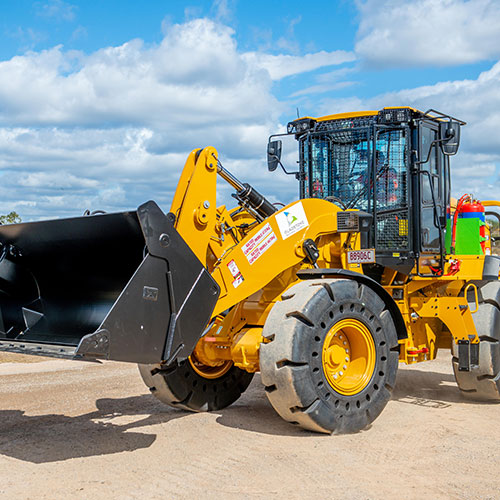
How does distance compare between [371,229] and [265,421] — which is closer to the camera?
[265,421]

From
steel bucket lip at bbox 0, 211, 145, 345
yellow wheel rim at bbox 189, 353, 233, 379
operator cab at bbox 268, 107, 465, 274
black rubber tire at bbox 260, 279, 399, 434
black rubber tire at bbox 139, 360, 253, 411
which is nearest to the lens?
black rubber tire at bbox 260, 279, 399, 434

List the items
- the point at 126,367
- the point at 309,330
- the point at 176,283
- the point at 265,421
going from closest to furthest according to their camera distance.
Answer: the point at 176,283 → the point at 309,330 → the point at 265,421 → the point at 126,367

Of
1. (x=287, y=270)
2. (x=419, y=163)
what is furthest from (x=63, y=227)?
(x=419, y=163)

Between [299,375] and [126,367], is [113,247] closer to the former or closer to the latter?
[299,375]

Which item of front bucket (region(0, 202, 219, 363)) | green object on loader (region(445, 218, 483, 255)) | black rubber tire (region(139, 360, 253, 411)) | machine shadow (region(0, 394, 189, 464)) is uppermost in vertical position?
green object on loader (region(445, 218, 483, 255))

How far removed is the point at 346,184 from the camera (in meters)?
8.24

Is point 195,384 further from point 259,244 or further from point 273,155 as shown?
point 273,155

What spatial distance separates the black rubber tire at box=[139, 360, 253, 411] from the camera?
730 centimetres

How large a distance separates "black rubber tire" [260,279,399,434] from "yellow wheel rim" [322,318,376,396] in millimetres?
57

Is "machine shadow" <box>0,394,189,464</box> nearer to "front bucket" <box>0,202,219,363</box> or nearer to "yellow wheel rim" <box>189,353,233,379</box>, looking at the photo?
"yellow wheel rim" <box>189,353,233,379</box>

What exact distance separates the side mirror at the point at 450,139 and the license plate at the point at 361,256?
142 cm

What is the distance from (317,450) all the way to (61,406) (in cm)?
346

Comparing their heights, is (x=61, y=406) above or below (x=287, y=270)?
below

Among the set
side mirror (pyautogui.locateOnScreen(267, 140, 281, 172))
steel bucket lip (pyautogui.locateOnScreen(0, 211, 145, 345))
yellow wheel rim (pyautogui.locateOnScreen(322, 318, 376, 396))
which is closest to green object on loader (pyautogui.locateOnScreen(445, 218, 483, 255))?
side mirror (pyautogui.locateOnScreen(267, 140, 281, 172))
